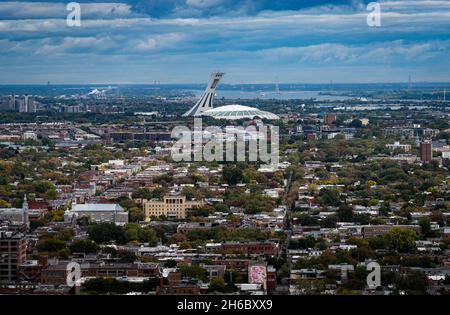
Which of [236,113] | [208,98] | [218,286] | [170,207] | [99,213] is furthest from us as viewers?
[208,98]

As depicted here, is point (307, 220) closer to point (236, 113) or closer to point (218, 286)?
point (218, 286)

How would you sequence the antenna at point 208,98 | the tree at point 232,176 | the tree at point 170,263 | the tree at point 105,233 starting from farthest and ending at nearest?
the antenna at point 208,98 → the tree at point 232,176 → the tree at point 105,233 → the tree at point 170,263

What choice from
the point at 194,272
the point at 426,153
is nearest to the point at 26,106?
the point at 426,153

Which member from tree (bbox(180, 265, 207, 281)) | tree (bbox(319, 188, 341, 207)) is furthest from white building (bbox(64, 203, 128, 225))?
tree (bbox(180, 265, 207, 281))

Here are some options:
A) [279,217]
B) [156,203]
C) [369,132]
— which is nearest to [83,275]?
[279,217]

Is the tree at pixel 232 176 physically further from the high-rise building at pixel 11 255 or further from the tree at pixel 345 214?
the high-rise building at pixel 11 255

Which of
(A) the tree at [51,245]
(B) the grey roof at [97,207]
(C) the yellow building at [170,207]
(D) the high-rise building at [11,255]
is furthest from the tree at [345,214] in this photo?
(D) the high-rise building at [11,255]
